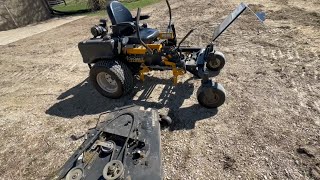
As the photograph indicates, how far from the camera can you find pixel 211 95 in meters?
4.64

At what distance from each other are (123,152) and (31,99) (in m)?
3.49

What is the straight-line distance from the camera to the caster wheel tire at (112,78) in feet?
16.9

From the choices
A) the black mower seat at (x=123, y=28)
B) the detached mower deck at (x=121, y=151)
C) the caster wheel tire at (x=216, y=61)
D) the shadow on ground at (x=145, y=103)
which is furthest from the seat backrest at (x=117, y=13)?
the detached mower deck at (x=121, y=151)

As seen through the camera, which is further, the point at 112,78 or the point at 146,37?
the point at 146,37

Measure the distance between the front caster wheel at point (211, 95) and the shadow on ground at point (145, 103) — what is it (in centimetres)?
16

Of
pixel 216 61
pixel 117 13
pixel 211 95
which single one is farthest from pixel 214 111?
pixel 117 13

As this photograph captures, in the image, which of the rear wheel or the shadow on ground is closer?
the rear wheel

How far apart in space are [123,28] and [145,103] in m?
1.59

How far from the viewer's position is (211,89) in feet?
15.0

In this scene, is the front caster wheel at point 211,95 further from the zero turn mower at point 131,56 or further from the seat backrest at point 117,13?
the seat backrest at point 117,13

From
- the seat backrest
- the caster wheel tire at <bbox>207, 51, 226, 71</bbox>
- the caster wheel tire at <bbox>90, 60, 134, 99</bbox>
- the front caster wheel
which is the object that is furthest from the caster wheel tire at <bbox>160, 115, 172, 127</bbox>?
the seat backrest

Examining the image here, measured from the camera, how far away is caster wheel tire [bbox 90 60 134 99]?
516 cm

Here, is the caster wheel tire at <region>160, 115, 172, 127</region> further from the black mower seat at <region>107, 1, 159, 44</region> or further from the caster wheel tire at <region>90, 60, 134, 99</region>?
the black mower seat at <region>107, 1, 159, 44</region>

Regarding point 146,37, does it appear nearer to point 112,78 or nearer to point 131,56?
point 131,56
